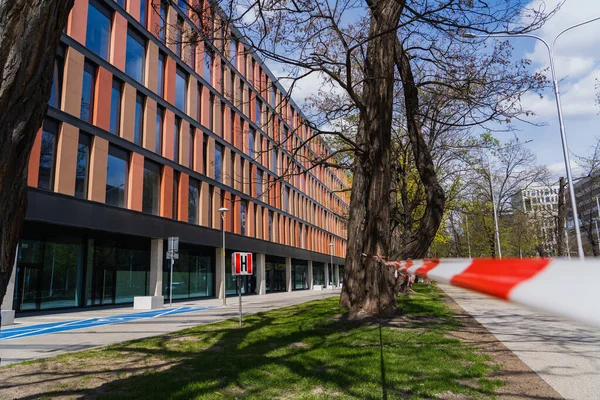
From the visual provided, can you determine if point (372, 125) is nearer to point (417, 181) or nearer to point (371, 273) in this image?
point (371, 273)

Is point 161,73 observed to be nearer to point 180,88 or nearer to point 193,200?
point 180,88

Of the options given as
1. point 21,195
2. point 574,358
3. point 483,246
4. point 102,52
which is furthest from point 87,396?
point 483,246

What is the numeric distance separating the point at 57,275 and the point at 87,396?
1578 centimetres

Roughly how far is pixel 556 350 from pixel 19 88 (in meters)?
8.73

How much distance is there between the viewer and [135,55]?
22.2 metres

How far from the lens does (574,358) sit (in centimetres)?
670

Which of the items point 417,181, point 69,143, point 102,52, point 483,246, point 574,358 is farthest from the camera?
point 483,246

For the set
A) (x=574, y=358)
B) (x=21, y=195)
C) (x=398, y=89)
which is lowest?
(x=574, y=358)

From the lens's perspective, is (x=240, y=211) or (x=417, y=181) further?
(x=240, y=211)

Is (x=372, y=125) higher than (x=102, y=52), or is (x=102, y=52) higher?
(x=102, y=52)

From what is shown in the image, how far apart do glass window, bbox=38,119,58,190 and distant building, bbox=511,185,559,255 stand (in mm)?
28757

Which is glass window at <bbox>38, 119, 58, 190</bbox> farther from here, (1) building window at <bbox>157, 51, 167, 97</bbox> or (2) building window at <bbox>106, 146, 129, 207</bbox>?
(1) building window at <bbox>157, 51, 167, 97</bbox>

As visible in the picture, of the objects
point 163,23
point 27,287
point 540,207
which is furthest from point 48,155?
point 540,207

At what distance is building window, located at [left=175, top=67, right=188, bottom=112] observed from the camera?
83.9 feet
